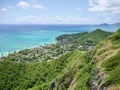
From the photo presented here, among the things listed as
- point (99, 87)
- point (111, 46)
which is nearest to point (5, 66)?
point (111, 46)

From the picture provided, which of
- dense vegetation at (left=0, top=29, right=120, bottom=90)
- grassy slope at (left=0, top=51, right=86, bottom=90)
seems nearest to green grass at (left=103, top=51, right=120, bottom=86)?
dense vegetation at (left=0, top=29, right=120, bottom=90)

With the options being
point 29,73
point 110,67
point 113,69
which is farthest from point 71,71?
point 29,73

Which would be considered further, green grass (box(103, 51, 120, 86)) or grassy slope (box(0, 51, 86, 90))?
grassy slope (box(0, 51, 86, 90))

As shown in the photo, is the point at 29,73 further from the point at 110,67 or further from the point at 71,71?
the point at 110,67

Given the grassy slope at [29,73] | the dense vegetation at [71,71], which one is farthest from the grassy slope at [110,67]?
the grassy slope at [29,73]

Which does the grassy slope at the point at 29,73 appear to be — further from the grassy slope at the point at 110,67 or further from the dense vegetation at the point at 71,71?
the grassy slope at the point at 110,67

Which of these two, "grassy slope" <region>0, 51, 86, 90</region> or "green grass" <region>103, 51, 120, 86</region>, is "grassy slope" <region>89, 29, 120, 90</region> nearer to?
"green grass" <region>103, 51, 120, 86</region>

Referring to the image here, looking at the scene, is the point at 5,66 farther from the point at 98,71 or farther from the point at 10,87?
the point at 98,71

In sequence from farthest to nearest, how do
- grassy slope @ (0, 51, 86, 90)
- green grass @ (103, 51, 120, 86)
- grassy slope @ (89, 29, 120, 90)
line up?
grassy slope @ (0, 51, 86, 90), green grass @ (103, 51, 120, 86), grassy slope @ (89, 29, 120, 90)
